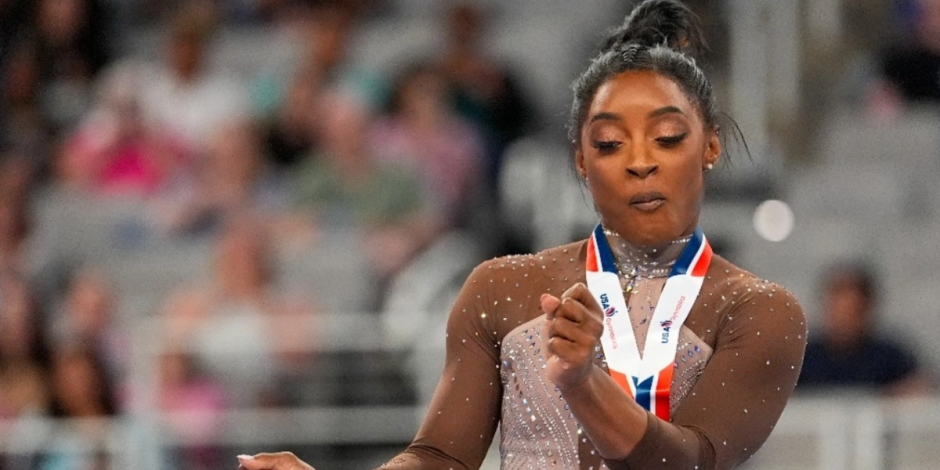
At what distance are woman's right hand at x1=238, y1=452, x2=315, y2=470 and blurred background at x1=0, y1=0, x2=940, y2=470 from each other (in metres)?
3.42

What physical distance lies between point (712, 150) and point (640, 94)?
0.18 m

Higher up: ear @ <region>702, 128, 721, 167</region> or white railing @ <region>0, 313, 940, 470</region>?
ear @ <region>702, 128, 721, 167</region>

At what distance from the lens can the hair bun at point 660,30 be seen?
89.4 inches

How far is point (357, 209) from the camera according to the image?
21.8 ft

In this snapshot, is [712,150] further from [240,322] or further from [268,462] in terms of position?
[240,322]

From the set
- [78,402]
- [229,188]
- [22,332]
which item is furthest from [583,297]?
[229,188]

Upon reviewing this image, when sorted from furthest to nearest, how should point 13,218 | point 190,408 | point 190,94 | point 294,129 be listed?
point 190,94, point 294,129, point 13,218, point 190,408

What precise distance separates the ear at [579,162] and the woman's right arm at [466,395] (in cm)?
20

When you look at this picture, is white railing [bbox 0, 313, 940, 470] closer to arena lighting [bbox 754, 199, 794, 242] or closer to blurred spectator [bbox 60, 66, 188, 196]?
arena lighting [bbox 754, 199, 794, 242]

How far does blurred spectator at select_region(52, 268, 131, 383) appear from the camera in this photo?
589 centimetres

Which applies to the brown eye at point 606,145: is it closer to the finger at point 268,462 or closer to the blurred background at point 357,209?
the finger at point 268,462

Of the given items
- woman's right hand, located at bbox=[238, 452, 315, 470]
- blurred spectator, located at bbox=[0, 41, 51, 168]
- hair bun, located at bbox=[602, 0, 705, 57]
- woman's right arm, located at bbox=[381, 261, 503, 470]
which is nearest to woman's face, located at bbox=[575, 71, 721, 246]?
hair bun, located at bbox=[602, 0, 705, 57]

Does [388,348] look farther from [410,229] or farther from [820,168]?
[820,168]

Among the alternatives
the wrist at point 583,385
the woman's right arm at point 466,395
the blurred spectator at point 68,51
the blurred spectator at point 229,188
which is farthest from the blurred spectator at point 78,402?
the wrist at point 583,385
